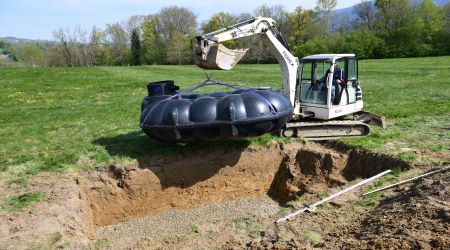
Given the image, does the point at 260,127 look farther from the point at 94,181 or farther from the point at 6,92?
the point at 6,92

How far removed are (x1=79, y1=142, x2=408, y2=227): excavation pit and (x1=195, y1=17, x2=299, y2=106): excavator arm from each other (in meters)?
1.63

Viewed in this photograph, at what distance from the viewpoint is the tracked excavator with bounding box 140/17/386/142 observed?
7574 millimetres

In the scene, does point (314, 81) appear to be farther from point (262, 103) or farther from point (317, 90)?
point (262, 103)

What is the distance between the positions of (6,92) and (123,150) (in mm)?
13825

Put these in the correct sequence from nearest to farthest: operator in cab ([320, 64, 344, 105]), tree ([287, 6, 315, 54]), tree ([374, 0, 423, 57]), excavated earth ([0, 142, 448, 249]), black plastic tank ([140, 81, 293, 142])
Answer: excavated earth ([0, 142, 448, 249]), black plastic tank ([140, 81, 293, 142]), operator in cab ([320, 64, 344, 105]), tree ([374, 0, 423, 57]), tree ([287, 6, 315, 54])

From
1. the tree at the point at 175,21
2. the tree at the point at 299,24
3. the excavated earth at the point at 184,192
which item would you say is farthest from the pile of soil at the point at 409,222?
the tree at the point at 175,21

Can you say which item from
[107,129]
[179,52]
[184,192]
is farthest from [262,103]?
[179,52]

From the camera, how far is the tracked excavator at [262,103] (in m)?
7.57

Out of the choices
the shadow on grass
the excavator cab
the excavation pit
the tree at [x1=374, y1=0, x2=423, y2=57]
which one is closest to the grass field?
the shadow on grass

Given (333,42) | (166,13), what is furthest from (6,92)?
(166,13)

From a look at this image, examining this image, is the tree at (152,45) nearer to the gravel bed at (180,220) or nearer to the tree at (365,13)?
the tree at (365,13)

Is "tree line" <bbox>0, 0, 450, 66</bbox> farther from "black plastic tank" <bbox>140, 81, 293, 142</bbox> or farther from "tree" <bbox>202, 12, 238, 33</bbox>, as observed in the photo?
"black plastic tank" <bbox>140, 81, 293, 142</bbox>

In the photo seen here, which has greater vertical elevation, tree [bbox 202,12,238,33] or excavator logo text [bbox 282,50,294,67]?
tree [bbox 202,12,238,33]

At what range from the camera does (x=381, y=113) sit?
12.1m
